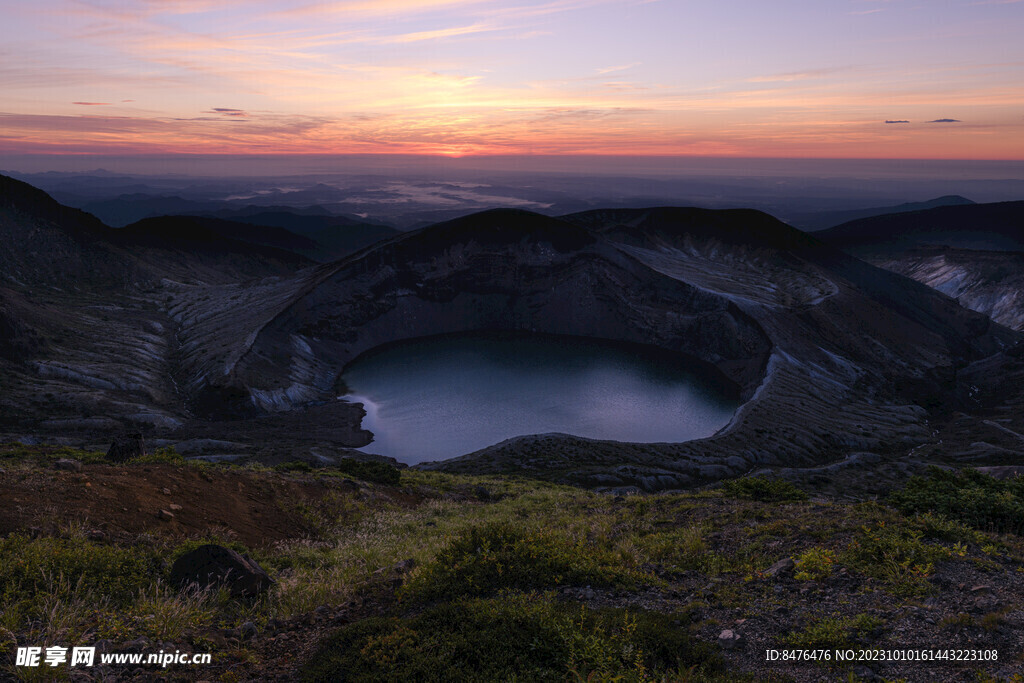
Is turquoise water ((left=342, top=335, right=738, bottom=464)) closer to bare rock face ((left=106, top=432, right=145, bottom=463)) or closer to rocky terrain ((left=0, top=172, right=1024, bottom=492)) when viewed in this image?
rocky terrain ((left=0, top=172, right=1024, bottom=492))

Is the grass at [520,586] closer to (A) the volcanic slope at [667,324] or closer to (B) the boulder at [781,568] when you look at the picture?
(B) the boulder at [781,568]

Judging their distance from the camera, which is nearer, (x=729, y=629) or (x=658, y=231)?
(x=729, y=629)

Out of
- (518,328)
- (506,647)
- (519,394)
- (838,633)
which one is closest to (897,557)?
(838,633)

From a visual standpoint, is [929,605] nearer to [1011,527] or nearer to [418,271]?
[1011,527]

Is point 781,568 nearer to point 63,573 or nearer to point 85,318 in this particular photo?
point 63,573

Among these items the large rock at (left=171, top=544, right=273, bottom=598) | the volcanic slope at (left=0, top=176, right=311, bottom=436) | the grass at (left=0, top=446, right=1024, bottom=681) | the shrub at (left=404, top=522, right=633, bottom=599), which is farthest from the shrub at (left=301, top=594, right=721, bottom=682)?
the volcanic slope at (left=0, top=176, right=311, bottom=436)

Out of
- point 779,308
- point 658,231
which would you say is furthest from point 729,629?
point 658,231
